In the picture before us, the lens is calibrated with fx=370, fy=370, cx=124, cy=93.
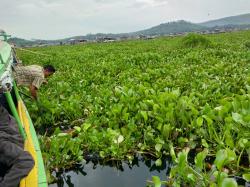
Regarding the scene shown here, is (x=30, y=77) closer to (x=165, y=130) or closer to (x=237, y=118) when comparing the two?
(x=165, y=130)

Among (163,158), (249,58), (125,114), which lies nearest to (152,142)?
(163,158)

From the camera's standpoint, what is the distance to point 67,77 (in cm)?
1130

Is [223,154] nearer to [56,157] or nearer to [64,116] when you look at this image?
[56,157]

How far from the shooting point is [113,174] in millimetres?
5180

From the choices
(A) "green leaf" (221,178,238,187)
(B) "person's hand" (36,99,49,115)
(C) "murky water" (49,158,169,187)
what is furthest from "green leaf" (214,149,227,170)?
(B) "person's hand" (36,99,49,115)

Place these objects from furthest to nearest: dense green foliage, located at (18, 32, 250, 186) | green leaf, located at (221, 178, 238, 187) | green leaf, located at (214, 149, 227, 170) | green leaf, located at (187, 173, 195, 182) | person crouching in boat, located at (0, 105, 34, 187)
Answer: dense green foliage, located at (18, 32, 250, 186) < green leaf, located at (187, 173, 195, 182) < green leaf, located at (214, 149, 227, 170) < green leaf, located at (221, 178, 238, 187) < person crouching in boat, located at (0, 105, 34, 187)

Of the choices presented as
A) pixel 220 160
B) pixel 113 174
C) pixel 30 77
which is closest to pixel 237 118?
pixel 220 160

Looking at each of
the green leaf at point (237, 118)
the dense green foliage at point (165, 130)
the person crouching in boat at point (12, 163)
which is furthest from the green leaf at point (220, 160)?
the person crouching in boat at point (12, 163)

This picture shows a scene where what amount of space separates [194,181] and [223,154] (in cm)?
43

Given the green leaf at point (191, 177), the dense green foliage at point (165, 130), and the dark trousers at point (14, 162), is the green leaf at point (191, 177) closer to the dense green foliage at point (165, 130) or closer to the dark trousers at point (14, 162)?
the dense green foliage at point (165, 130)

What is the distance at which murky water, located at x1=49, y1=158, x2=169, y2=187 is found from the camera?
198 inches

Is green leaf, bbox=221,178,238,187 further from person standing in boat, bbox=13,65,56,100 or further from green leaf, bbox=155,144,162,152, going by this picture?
person standing in boat, bbox=13,65,56,100

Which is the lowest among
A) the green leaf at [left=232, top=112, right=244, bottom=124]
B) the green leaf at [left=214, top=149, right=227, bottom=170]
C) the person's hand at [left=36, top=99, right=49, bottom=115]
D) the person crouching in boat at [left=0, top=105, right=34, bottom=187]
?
the person's hand at [left=36, top=99, right=49, bottom=115]

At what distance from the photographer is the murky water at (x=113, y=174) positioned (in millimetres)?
5031
